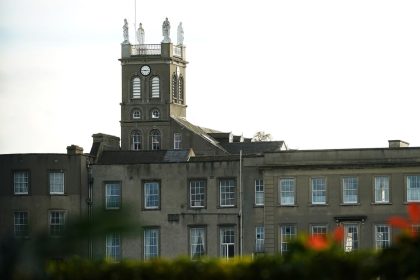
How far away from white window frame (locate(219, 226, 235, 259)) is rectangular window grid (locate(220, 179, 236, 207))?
1.34 metres

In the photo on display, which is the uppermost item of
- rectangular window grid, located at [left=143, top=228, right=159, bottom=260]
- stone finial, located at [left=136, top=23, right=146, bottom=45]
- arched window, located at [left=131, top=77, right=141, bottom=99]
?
stone finial, located at [left=136, top=23, right=146, bottom=45]

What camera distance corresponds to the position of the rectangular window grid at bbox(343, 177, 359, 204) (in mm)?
83188

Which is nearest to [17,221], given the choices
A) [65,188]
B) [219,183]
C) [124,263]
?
[65,188]

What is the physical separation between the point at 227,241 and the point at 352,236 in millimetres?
6768

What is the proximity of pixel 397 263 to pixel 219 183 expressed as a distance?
63.7 m

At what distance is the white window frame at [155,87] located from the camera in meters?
150

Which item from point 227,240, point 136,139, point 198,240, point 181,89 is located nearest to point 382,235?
point 227,240

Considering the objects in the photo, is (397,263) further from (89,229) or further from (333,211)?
(333,211)

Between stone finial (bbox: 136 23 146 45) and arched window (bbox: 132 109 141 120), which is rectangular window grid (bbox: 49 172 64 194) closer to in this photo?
arched window (bbox: 132 109 141 120)

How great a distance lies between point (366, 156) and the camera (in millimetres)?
83188

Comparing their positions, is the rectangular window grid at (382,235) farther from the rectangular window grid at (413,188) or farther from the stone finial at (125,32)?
the stone finial at (125,32)

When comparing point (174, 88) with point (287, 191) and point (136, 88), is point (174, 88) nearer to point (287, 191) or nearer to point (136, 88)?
point (136, 88)

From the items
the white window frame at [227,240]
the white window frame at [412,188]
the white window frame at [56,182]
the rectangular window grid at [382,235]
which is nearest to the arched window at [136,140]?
the white window frame at [56,182]

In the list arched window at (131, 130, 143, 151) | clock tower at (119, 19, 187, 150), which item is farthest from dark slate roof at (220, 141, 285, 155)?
clock tower at (119, 19, 187, 150)
